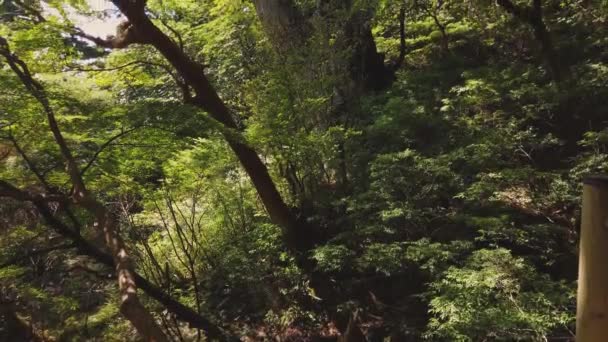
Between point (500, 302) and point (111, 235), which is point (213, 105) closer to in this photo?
point (111, 235)

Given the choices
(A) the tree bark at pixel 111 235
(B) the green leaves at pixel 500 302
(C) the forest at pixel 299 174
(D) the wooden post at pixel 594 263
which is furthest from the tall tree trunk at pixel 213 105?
(D) the wooden post at pixel 594 263

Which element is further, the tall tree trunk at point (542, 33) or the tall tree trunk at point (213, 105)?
the tall tree trunk at point (542, 33)

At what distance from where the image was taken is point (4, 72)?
3.62m

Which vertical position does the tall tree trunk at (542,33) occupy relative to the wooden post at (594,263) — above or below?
above

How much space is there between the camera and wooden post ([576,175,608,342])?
93 cm

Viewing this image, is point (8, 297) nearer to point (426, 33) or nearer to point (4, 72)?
point (4, 72)

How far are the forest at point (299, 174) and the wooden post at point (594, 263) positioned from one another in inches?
81.2

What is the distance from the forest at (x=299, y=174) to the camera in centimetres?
371

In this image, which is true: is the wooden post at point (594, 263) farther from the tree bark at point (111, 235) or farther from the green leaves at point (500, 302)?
the green leaves at point (500, 302)

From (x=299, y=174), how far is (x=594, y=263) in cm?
482

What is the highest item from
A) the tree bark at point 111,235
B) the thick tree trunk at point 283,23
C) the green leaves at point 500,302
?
the thick tree trunk at point 283,23

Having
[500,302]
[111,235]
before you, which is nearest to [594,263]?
[500,302]

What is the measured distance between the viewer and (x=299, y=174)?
5.74 meters

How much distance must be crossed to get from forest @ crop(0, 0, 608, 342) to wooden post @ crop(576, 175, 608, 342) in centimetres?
206
